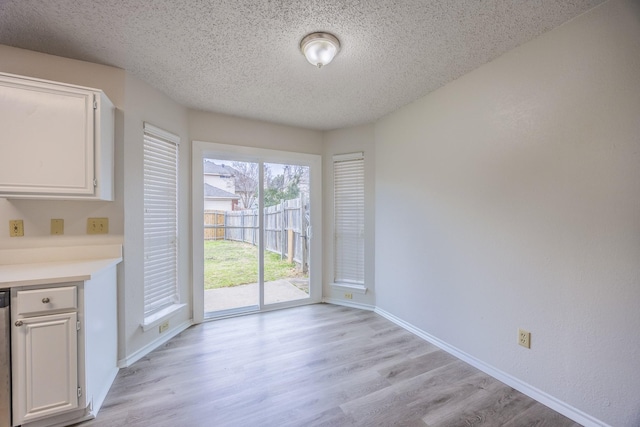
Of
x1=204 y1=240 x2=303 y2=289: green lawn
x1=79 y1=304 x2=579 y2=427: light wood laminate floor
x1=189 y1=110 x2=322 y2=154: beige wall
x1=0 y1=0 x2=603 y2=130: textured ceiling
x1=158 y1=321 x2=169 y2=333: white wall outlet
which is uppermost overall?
x1=0 y1=0 x2=603 y2=130: textured ceiling

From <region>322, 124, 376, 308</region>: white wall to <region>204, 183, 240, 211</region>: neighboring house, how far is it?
1.25 meters

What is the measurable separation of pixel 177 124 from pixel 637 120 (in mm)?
3572

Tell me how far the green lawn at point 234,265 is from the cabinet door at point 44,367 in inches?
64.7

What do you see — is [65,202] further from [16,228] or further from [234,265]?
[234,265]

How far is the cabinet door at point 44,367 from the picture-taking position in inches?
56.7

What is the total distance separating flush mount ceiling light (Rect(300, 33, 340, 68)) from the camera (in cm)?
178

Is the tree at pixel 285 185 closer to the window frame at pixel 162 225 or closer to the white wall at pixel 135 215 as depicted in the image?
the window frame at pixel 162 225

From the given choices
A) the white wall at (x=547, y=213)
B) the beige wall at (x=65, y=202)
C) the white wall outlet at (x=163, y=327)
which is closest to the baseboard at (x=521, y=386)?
the white wall at (x=547, y=213)

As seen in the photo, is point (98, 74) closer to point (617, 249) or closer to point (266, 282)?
point (266, 282)

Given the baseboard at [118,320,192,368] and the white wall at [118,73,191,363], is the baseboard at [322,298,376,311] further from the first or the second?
the white wall at [118,73,191,363]

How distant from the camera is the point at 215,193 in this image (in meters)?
3.24

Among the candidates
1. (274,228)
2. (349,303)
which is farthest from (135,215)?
(349,303)

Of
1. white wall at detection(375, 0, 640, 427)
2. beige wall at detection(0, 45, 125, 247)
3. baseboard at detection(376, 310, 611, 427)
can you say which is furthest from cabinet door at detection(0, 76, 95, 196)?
baseboard at detection(376, 310, 611, 427)

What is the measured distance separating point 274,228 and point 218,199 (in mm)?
814
